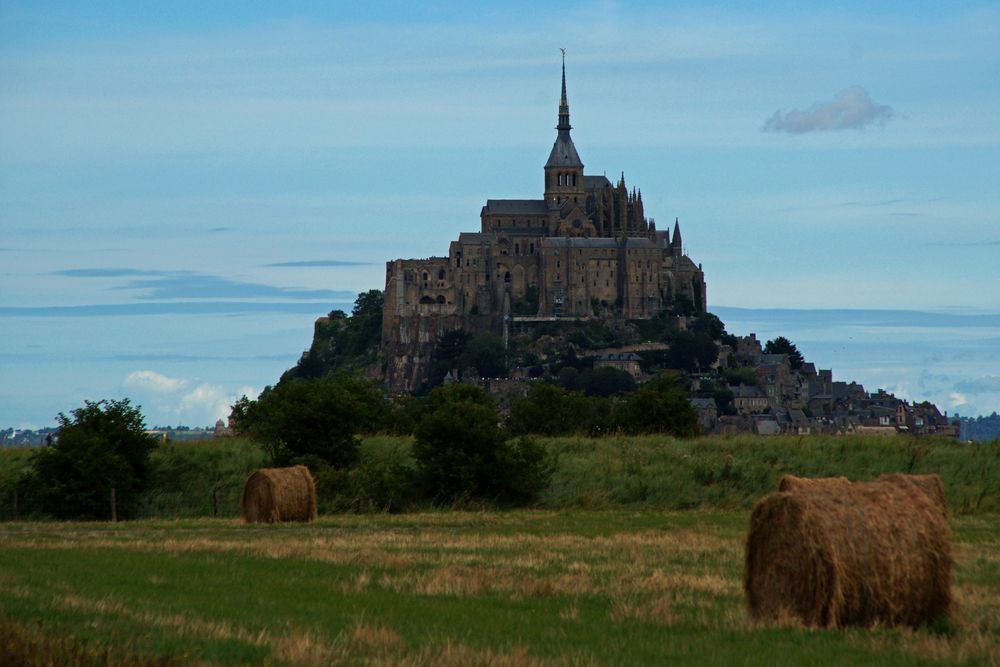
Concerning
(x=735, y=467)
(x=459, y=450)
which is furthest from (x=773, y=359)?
(x=459, y=450)

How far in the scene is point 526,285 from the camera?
578 ft

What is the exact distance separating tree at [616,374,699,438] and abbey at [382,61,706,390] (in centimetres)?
12281

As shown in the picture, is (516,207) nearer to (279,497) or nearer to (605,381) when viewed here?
(605,381)

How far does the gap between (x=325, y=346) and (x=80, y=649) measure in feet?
581

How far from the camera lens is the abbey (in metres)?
173

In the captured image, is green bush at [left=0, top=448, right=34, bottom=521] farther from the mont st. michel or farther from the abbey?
the abbey

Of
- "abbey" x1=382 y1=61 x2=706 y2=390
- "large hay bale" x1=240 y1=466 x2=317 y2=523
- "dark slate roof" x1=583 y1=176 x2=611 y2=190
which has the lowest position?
"large hay bale" x1=240 y1=466 x2=317 y2=523

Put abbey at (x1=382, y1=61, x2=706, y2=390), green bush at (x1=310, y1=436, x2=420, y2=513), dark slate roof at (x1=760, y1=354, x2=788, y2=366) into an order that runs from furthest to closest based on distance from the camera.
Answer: dark slate roof at (x1=760, y1=354, x2=788, y2=366)
abbey at (x1=382, y1=61, x2=706, y2=390)
green bush at (x1=310, y1=436, x2=420, y2=513)

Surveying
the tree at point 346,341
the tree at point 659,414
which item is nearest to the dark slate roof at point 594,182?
the tree at point 346,341

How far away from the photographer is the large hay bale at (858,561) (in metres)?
14.3

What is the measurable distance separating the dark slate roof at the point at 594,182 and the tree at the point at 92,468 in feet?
529

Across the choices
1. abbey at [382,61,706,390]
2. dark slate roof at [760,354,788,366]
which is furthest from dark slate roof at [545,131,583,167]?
dark slate roof at [760,354,788,366]

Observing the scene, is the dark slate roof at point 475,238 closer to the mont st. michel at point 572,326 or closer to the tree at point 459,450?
the mont st. michel at point 572,326

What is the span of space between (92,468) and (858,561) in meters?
23.2
